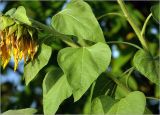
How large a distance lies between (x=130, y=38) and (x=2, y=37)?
4.31ft

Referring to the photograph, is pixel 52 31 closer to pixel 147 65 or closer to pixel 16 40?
pixel 16 40

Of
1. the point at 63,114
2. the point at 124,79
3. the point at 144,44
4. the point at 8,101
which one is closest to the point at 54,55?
the point at 63,114

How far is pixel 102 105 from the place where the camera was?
42.1 inches

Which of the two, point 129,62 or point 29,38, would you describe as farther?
point 129,62

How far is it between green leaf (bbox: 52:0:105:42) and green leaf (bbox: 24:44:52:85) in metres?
0.08

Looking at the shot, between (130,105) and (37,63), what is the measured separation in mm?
227

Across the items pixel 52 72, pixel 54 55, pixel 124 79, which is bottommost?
pixel 54 55

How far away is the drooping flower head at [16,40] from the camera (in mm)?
1080

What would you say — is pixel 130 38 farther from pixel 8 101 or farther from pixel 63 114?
pixel 8 101

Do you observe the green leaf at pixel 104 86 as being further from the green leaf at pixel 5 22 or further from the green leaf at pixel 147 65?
the green leaf at pixel 5 22

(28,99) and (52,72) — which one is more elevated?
(52,72)

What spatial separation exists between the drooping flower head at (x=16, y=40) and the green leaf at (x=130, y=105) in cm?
21

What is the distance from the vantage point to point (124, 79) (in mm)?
1296

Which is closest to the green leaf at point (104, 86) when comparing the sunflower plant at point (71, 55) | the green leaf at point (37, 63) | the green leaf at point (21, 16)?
the sunflower plant at point (71, 55)
